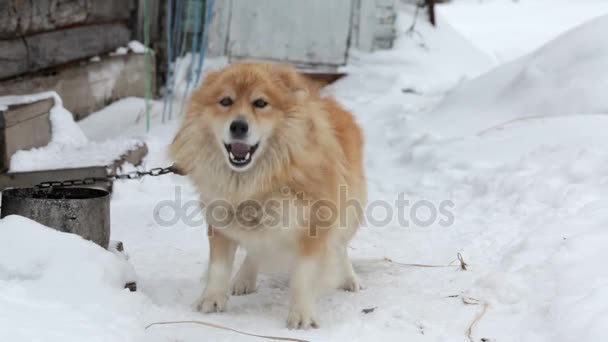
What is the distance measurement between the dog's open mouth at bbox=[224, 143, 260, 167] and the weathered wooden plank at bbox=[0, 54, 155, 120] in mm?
2477

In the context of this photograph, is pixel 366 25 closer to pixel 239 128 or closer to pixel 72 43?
pixel 72 43

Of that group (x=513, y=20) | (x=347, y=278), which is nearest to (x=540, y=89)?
(x=347, y=278)

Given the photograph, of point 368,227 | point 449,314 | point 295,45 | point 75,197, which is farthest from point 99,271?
point 295,45

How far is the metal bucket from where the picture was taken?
2768mm

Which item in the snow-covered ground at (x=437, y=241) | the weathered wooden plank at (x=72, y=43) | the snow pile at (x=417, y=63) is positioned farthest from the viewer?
the snow pile at (x=417, y=63)

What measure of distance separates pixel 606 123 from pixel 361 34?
12.1ft

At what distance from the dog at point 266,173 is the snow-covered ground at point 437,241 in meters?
0.20

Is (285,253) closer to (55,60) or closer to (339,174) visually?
(339,174)

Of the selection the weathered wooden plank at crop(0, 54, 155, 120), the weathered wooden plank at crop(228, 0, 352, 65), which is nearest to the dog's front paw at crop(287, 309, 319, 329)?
the weathered wooden plank at crop(0, 54, 155, 120)

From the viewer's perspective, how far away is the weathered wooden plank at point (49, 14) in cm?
462

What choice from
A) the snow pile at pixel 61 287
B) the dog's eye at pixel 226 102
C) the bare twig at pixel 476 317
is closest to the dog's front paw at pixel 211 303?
the snow pile at pixel 61 287

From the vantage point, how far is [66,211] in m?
2.77

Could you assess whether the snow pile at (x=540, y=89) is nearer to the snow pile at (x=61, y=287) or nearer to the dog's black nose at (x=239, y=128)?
the dog's black nose at (x=239, y=128)

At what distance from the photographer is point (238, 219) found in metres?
2.75
